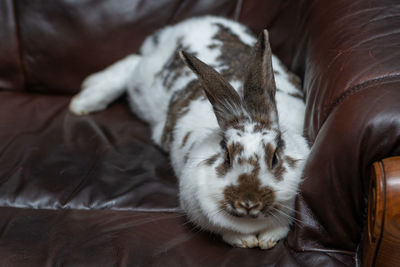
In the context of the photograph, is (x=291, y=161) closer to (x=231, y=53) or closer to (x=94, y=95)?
(x=231, y=53)

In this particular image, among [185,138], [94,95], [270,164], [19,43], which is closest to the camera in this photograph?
[270,164]

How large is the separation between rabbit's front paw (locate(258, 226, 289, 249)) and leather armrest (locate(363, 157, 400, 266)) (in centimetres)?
34

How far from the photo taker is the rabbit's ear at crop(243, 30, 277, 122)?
157 cm

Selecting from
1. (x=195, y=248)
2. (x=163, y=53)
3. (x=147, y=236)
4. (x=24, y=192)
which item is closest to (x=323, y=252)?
(x=195, y=248)

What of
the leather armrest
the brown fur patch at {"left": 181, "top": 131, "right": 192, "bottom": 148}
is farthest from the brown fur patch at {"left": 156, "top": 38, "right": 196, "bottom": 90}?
the leather armrest

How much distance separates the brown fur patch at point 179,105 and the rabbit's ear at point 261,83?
0.47 m

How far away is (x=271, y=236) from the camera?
160 centimetres

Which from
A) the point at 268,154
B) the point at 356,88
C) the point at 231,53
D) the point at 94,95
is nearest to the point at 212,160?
the point at 268,154

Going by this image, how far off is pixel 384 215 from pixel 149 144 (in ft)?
4.21

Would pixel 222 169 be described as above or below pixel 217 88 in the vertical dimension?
below

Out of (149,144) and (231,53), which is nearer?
(231,53)

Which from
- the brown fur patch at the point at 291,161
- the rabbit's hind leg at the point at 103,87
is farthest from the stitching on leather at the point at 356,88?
the rabbit's hind leg at the point at 103,87

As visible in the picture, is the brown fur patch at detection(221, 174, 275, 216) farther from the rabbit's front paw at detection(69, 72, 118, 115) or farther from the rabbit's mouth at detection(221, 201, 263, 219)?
the rabbit's front paw at detection(69, 72, 118, 115)

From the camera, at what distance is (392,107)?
130 cm
